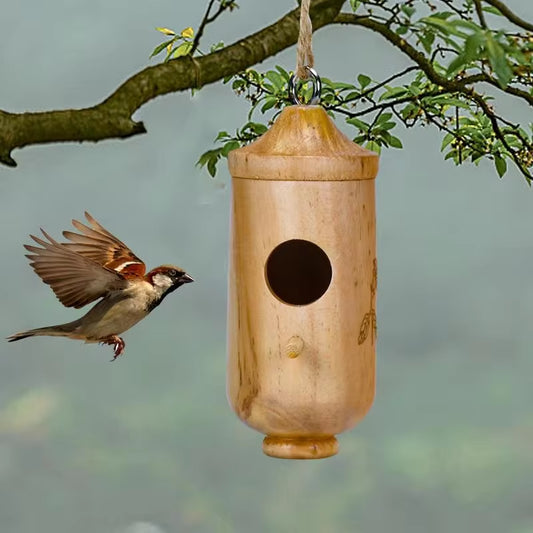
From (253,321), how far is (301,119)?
52 centimetres

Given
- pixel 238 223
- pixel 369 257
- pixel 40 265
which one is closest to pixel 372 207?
pixel 369 257

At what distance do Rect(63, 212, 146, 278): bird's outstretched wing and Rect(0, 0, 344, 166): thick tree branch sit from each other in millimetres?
457

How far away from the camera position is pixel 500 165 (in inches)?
169

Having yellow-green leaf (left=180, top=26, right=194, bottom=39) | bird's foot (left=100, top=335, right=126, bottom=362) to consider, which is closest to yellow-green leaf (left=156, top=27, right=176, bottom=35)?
yellow-green leaf (left=180, top=26, right=194, bottom=39)

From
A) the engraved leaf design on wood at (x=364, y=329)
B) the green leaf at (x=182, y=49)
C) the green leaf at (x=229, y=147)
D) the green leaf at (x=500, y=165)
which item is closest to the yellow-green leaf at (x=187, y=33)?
the green leaf at (x=182, y=49)

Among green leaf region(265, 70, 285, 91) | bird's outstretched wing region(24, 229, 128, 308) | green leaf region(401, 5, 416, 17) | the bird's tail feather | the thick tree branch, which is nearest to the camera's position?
green leaf region(401, 5, 416, 17)

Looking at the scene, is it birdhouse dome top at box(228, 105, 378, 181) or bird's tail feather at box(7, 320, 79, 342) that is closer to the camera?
birdhouse dome top at box(228, 105, 378, 181)

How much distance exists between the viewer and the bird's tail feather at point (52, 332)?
361cm

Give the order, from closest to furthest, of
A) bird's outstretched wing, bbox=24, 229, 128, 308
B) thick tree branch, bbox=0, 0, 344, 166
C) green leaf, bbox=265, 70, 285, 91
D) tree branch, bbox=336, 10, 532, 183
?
thick tree branch, bbox=0, 0, 344, 166 → bird's outstretched wing, bbox=24, 229, 128, 308 → tree branch, bbox=336, 10, 532, 183 → green leaf, bbox=265, 70, 285, 91

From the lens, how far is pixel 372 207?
346 centimetres

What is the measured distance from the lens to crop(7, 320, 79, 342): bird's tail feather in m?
3.61

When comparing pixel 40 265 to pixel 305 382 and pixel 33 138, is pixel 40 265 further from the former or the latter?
pixel 305 382

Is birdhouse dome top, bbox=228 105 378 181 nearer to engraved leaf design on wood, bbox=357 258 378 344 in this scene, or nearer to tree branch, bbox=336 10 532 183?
engraved leaf design on wood, bbox=357 258 378 344

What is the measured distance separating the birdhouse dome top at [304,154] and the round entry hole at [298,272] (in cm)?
38
